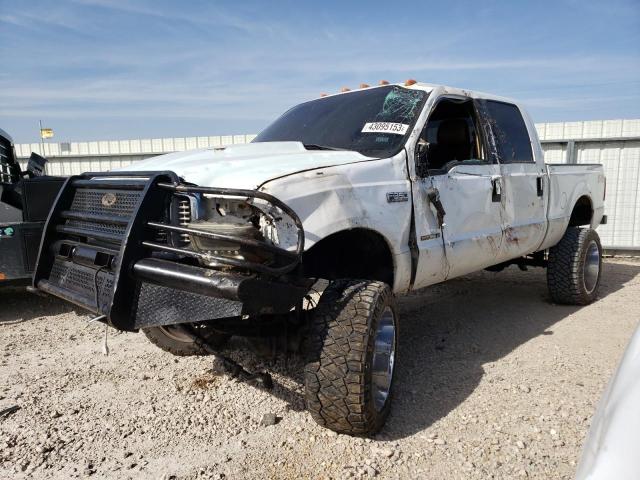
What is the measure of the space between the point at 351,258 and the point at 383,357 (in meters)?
0.72

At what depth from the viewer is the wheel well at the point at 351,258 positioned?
10.4 feet

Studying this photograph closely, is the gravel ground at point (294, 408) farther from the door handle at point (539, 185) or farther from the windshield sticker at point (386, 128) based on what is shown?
the windshield sticker at point (386, 128)

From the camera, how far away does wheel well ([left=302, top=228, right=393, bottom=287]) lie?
3.16 m

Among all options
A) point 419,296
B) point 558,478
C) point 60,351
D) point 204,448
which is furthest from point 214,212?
point 419,296

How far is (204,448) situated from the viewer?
8.96ft

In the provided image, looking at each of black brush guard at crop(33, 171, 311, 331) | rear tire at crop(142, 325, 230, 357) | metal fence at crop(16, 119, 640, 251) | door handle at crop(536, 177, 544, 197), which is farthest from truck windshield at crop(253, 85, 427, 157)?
metal fence at crop(16, 119, 640, 251)

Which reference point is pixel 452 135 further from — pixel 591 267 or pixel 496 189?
pixel 591 267

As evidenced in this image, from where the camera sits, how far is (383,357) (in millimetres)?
2945

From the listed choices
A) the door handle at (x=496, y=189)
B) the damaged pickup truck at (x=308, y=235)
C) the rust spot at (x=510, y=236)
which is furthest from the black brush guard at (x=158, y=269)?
the rust spot at (x=510, y=236)

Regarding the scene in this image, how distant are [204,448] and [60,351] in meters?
2.22

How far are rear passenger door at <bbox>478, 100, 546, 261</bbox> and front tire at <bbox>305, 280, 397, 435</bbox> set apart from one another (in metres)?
2.08

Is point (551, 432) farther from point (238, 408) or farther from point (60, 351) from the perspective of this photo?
point (60, 351)

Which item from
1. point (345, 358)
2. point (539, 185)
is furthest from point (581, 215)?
point (345, 358)

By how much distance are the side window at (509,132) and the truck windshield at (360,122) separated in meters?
1.07
